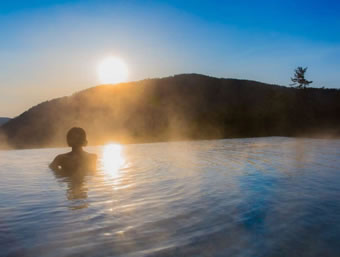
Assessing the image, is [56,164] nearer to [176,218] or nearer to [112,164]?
[112,164]

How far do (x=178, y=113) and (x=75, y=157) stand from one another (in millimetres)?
43036

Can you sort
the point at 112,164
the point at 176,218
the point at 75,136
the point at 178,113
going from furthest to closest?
the point at 178,113 → the point at 112,164 → the point at 75,136 → the point at 176,218

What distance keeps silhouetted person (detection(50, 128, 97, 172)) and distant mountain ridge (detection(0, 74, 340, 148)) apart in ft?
84.8

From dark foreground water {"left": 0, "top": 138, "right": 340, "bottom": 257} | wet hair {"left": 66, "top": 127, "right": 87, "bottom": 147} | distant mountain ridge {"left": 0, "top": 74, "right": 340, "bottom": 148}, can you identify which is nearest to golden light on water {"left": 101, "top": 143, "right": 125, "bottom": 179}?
wet hair {"left": 66, "top": 127, "right": 87, "bottom": 147}

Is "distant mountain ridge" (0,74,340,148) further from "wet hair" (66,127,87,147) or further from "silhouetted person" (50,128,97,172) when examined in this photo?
"wet hair" (66,127,87,147)

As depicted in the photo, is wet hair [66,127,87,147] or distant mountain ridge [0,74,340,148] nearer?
wet hair [66,127,87,147]

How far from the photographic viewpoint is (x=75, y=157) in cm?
942

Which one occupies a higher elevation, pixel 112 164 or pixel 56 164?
pixel 56 164

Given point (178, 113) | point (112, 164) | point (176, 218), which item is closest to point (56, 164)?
point (112, 164)

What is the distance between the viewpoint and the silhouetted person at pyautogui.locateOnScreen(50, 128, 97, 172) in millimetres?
9266

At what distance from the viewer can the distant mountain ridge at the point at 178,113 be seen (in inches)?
1651

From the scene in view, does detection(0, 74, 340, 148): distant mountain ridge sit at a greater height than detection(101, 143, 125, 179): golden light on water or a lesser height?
greater

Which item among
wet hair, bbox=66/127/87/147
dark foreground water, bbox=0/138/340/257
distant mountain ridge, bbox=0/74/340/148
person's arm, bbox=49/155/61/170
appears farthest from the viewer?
distant mountain ridge, bbox=0/74/340/148

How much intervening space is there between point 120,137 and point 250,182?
3627 centimetres
